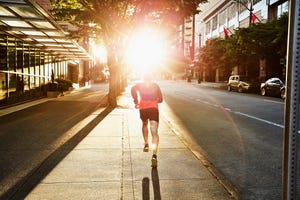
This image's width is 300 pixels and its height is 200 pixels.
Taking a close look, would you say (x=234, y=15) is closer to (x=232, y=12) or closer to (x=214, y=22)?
(x=232, y=12)

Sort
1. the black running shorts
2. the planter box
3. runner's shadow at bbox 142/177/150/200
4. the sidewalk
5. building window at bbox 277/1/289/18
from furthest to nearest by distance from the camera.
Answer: building window at bbox 277/1/289/18, the planter box, the black running shorts, the sidewalk, runner's shadow at bbox 142/177/150/200

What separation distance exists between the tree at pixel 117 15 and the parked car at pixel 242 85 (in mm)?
13870

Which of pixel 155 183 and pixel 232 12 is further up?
pixel 232 12

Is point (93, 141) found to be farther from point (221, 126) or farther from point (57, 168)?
point (221, 126)

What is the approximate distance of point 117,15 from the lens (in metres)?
18.6

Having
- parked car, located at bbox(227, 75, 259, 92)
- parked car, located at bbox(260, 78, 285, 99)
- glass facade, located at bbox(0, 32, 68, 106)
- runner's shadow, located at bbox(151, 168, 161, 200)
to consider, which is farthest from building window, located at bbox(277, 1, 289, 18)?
runner's shadow, located at bbox(151, 168, 161, 200)

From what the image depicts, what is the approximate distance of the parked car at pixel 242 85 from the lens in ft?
106

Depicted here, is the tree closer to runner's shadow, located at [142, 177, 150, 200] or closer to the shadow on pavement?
the shadow on pavement

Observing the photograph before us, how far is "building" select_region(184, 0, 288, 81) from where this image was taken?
42312 mm

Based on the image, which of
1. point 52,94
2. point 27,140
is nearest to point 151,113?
point 27,140

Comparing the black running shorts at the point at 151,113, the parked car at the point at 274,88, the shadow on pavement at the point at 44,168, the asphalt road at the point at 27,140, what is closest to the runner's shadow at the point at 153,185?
the black running shorts at the point at 151,113

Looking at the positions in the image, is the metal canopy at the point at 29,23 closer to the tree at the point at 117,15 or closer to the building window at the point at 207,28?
the tree at the point at 117,15

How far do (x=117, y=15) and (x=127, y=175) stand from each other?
14.5 meters

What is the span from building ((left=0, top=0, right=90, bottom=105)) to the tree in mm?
1826
